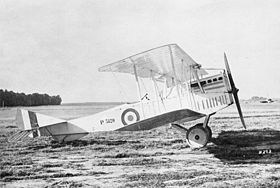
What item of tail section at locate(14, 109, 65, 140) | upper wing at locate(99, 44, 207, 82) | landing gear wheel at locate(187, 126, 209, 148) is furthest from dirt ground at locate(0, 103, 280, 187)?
upper wing at locate(99, 44, 207, 82)

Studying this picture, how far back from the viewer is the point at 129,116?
918 cm

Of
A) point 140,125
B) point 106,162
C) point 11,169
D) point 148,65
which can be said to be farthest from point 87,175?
point 148,65

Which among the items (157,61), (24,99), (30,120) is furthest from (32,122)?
(24,99)

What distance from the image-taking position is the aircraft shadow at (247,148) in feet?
23.7

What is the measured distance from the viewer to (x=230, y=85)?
859 centimetres

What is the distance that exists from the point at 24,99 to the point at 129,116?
64.8 ft

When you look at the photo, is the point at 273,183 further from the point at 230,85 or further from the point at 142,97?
the point at 142,97

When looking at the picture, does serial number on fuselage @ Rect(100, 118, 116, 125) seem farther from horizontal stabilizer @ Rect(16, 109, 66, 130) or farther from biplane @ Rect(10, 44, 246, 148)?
horizontal stabilizer @ Rect(16, 109, 66, 130)

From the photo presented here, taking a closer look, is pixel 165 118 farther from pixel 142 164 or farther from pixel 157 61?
pixel 142 164

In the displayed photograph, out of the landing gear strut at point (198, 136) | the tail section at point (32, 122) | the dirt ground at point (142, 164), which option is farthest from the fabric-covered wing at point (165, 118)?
the tail section at point (32, 122)

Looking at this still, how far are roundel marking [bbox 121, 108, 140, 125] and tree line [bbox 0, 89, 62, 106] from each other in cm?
1186

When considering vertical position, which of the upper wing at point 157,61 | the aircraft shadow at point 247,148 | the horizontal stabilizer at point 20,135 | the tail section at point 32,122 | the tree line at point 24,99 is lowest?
the aircraft shadow at point 247,148

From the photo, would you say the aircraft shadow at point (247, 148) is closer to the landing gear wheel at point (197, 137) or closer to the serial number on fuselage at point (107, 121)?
the landing gear wheel at point (197, 137)

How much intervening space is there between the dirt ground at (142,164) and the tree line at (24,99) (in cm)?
952
